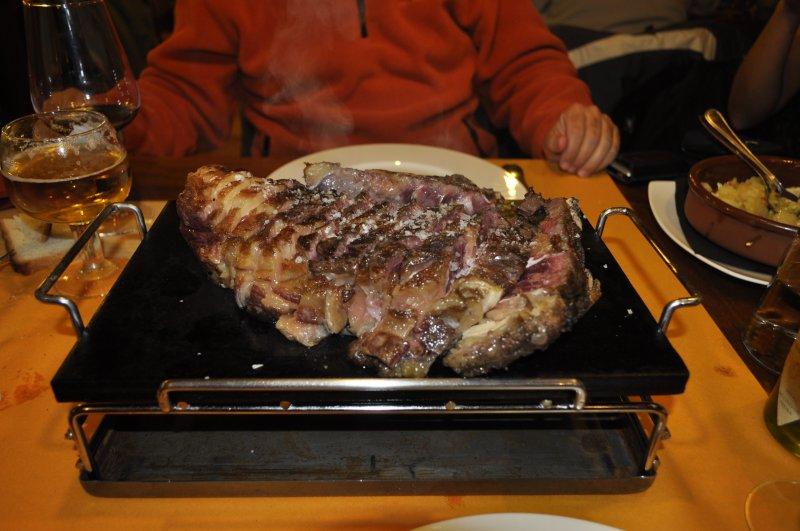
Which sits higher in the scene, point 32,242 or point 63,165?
point 63,165

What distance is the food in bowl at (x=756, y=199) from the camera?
200cm

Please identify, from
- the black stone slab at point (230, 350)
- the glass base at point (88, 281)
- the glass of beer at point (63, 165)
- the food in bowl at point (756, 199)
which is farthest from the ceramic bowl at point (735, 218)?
the glass base at point (88, 281)

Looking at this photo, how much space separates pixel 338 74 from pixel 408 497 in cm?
255

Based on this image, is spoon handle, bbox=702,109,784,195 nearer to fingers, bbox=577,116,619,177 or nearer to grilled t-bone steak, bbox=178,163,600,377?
fingers, bbox=577,116,619,177

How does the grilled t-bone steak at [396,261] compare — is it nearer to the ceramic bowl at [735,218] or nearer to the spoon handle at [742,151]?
the ceramic bowl at [735,218]

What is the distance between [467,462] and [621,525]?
14.9 inches

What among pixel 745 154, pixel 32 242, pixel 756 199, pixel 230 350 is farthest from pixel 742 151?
pixel 32 242

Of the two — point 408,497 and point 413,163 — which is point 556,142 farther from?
point 408,497

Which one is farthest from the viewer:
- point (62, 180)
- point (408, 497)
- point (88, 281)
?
point (88, 281)

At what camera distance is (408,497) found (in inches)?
52.0

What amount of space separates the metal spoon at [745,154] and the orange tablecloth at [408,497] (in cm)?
76

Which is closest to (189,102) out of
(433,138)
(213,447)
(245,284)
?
(433,138)

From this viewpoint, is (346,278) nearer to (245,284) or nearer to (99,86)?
(245,284)

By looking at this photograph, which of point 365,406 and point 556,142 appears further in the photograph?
point 556,142
